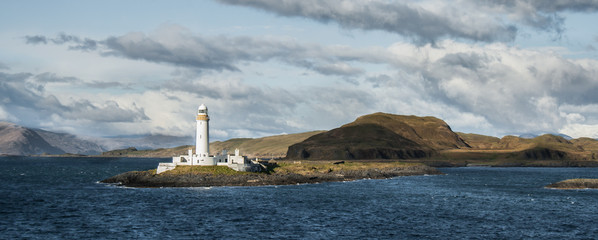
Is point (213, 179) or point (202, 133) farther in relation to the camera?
point (202, 133)

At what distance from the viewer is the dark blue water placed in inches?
2574

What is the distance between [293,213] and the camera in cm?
8119

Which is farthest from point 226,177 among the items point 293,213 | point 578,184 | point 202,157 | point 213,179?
point 578,184

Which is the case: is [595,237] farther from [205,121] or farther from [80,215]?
[205,121]

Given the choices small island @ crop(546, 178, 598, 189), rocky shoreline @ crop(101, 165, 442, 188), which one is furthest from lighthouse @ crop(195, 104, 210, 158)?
small island @ crop(546, 178, 598, 189)

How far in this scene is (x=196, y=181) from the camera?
384ft

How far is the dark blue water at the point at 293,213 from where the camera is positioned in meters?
65.4

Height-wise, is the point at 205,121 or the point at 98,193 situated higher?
the point at 205,121

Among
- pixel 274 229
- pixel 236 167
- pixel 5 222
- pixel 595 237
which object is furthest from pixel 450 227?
pixel 236 167

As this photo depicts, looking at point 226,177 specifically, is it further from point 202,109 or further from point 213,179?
point 202,109

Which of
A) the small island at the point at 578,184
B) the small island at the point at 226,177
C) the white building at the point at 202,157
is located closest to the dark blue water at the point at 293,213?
the small island at the point at 226,177

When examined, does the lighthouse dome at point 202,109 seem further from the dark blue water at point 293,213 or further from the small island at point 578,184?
the small island at point 578,184

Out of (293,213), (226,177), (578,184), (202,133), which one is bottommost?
(293,213)

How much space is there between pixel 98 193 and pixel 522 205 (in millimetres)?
74869
